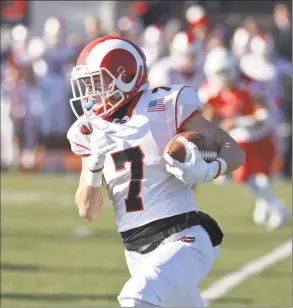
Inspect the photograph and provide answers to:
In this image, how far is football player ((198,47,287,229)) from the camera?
376 inches

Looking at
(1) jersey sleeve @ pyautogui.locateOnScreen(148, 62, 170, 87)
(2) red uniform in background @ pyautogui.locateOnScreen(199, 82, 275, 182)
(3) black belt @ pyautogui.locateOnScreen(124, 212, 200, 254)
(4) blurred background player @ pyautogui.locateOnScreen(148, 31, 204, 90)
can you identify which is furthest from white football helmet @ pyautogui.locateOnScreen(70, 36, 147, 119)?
(4) blurred background player @ pyautogui.locateOnScreen(148, 31, 204, 90)

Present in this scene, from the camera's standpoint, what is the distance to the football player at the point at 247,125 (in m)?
9.56

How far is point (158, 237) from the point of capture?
4227 millimetres

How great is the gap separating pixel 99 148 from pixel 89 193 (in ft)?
0.92

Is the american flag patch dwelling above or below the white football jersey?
above

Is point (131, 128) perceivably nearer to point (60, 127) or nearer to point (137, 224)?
point (137, 224)

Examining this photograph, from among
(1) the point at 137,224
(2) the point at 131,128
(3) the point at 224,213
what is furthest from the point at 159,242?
(3) the point at 224,213

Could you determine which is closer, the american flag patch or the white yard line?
the american flag patch

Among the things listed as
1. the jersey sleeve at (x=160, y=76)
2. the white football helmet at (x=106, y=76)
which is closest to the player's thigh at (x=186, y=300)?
the white football helmet at (x=106, y=76)

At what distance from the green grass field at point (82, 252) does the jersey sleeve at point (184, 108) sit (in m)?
2.14

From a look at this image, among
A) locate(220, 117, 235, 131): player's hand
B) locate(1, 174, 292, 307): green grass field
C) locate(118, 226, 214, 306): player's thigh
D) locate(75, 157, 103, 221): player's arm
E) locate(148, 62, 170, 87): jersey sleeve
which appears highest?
locate(75, 157, 103, 221): player's arm

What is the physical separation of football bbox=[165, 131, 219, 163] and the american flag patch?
21 centimetres

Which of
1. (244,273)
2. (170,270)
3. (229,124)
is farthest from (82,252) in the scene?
(170,270)

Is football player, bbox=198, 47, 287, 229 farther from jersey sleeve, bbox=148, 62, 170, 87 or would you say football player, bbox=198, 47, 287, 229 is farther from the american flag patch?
the american flag patch
